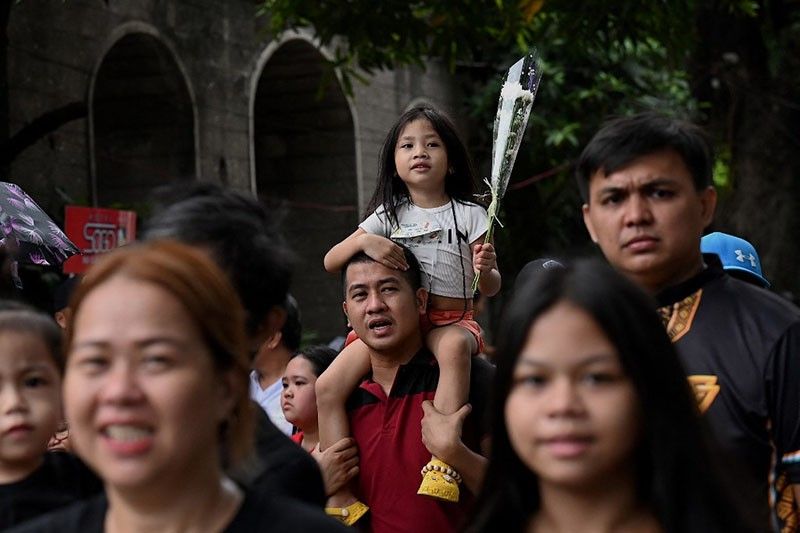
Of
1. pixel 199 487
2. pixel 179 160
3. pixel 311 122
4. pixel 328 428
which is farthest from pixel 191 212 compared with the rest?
pixel 311 122

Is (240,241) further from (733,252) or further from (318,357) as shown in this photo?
(318,357)

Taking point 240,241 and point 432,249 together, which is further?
point 432,249

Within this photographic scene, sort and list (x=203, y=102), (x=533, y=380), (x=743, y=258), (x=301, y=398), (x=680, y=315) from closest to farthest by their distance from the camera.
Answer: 1. (x=533, y=380)
2. (x=680, y=315)
3. (x=743, y=258)
4. (x=301, y=398)
5. (x=203, y=102)

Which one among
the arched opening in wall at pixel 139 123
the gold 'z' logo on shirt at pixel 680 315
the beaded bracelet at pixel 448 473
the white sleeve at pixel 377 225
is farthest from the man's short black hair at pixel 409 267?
the arched opening in wall at pixel 139 123

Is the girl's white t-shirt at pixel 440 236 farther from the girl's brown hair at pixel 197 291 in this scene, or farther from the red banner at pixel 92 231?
the red banner at pixel 92 231

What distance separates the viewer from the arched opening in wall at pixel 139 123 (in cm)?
1291

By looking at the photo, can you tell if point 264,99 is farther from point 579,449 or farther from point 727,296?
point 579,449

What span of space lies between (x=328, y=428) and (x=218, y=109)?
924cm

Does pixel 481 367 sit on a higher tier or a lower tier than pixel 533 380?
lower

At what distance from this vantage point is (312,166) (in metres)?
16.2

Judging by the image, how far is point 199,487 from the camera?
2352 millimetres

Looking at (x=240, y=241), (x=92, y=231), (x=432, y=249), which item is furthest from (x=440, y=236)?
(x=92, y=231)

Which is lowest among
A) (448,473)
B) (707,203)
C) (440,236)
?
(448,473)

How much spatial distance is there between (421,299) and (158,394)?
243 cm
